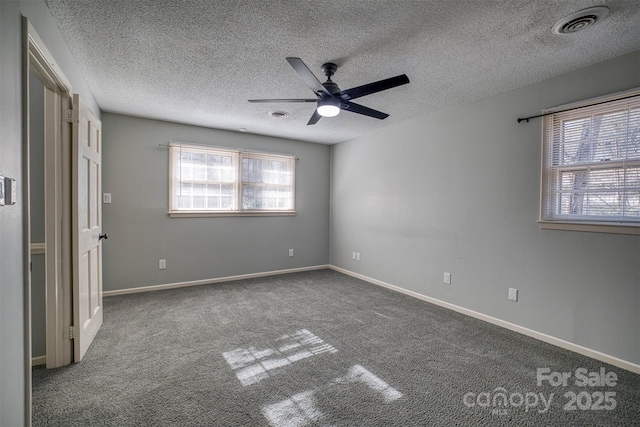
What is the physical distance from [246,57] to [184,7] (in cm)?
63

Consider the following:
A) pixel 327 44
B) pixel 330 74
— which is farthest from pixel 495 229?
pixel 327 44

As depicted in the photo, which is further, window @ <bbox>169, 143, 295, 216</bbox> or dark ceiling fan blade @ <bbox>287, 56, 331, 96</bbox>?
window @ <bbox>169, 143, 295, 216</bbox>

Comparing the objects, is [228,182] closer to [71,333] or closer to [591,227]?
[71,333]

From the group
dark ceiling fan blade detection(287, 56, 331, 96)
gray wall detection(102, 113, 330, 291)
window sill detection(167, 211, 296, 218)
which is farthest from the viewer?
window sill detection(167, 211, 296, 218)

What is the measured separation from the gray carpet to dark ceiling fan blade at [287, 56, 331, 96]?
2116 mm

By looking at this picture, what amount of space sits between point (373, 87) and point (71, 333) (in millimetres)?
2932

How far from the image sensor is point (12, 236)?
4.28 ft

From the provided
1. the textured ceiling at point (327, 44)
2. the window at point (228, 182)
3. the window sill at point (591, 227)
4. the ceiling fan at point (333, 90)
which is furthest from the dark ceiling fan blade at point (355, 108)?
the window at point (228, 182)

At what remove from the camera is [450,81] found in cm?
284

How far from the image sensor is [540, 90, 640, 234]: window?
2.30 metres

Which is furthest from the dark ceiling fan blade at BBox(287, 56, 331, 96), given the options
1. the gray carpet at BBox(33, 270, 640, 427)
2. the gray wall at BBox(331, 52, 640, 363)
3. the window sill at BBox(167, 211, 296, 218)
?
the window sill at BBox(167, 211, 296, 218)

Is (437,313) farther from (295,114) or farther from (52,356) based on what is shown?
(52,356)

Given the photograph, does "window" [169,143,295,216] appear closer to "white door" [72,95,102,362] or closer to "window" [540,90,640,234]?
"white door" [72,95,102,362]

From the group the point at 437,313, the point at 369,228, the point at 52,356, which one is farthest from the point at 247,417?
the point at 369,228
